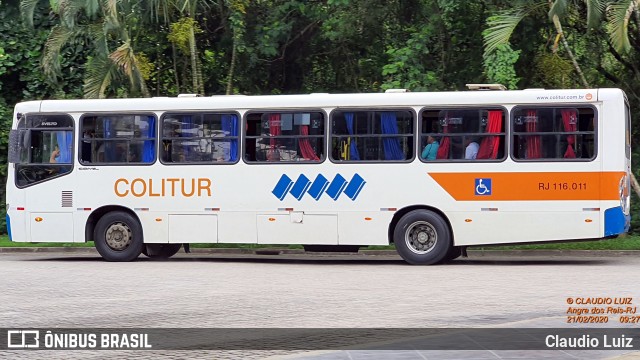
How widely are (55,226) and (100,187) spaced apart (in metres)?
1.15

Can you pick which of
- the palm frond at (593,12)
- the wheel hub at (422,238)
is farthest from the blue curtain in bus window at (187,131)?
the palm frond at (593,12)

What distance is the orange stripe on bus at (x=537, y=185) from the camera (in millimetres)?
20938

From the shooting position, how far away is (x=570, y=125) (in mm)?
21172

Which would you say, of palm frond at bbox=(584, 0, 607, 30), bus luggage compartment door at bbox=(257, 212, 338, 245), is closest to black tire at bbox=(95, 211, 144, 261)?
bus luggage compartment door at bbox=(257, 212, 338, 245)

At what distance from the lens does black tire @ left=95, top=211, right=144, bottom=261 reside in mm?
23328

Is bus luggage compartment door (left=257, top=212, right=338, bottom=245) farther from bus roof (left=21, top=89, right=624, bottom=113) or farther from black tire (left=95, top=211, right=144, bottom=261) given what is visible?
black tire (left=95, top=211, right=144, bottom=261)

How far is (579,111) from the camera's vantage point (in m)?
21.1

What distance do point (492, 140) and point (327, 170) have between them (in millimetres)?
3007

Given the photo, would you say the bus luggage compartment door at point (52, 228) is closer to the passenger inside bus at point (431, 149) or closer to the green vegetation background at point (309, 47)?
the green vegetation background at point (309, 47)

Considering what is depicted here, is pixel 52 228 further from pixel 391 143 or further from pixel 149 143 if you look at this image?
pixel 391 143

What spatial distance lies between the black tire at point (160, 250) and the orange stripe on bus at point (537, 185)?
5953 millimetres

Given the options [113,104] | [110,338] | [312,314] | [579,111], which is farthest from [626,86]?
[110,338]

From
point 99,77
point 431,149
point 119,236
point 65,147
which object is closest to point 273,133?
point 431,149

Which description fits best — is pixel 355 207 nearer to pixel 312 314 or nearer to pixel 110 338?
pixel 312 314
